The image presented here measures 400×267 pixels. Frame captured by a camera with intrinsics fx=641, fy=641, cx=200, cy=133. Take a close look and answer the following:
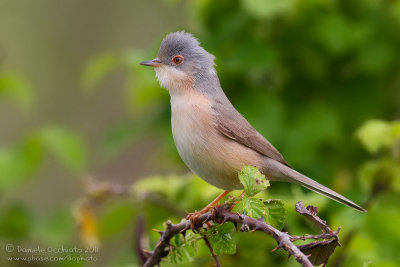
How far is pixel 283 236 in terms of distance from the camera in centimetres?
218

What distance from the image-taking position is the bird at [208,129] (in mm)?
3639

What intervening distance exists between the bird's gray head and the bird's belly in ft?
0.76

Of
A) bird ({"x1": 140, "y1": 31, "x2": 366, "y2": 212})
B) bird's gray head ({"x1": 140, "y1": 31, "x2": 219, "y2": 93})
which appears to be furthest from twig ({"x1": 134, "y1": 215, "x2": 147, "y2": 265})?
bird's gray head ({"x1": 140, "y1": 31, "x2": 219, "y2": 93})

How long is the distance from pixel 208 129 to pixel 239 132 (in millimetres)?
232

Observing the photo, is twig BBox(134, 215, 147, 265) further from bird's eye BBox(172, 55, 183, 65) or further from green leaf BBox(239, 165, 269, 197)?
bird's eye BBox(172, 55, 183, 65)

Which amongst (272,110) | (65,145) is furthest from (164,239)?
(65,145)

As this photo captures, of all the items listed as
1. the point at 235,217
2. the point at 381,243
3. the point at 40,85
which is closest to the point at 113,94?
the point at 40,85

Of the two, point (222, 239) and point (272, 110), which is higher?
point (222, 239)

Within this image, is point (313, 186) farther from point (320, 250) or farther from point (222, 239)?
point (320, 250)

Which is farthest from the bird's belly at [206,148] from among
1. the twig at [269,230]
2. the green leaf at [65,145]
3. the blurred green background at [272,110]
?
the green leaf at [65,145]

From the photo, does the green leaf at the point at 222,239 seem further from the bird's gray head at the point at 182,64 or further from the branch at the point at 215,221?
the bird's gray head at the point at 182,64

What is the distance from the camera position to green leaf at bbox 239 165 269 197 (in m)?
2.46

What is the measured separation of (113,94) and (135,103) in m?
3.86

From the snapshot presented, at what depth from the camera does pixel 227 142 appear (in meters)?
3.84
